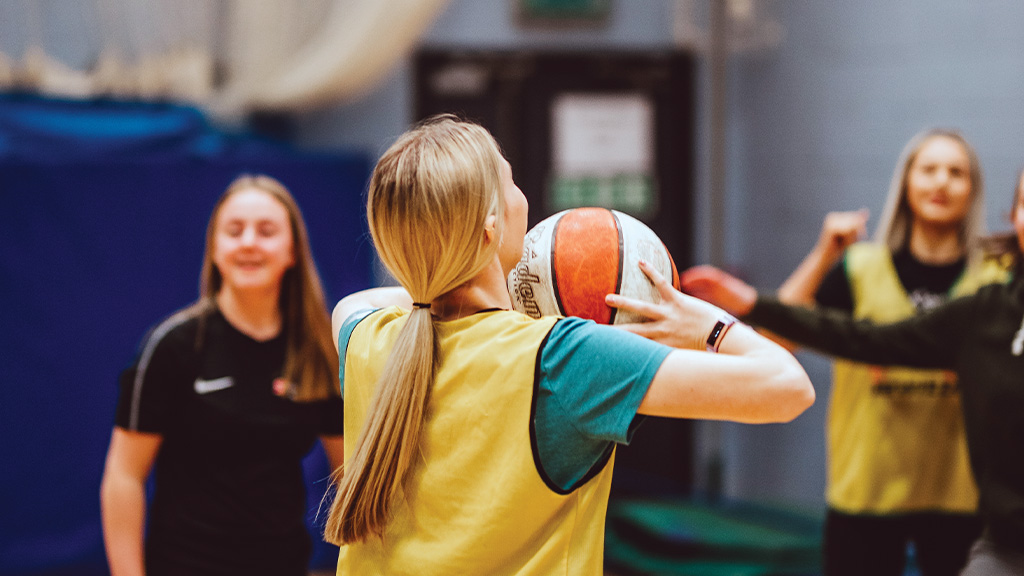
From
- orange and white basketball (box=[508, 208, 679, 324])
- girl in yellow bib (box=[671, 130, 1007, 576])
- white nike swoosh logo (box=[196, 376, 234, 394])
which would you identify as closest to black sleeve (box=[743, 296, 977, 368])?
girl in yellow bib (box=[671, 130, 1007, 576])

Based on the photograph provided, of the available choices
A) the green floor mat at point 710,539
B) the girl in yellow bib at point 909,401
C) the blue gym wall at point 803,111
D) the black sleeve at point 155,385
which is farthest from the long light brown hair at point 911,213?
the black sleeve at point 155,385

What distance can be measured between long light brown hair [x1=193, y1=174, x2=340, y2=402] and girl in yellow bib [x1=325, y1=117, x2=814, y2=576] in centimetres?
100

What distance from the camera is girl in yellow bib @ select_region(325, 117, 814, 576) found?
52.9 inches

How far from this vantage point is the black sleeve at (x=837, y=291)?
10.1 ft

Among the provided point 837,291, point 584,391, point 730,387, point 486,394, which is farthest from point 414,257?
point 837,291

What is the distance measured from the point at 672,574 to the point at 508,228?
3214 mm

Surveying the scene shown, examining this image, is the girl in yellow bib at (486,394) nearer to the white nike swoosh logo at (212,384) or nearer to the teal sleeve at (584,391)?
the teal sleeve at (584,391)

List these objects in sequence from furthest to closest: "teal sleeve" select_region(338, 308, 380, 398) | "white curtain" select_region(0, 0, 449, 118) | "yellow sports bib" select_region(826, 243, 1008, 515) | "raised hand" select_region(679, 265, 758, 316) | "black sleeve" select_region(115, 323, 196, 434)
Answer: "white curtain" select_region(0, 0, 449, 118) → "yellow sports bib" select_region(826, 243, 1008, 515) → "raised hand" select_region(679, 265, 758, 316) → "black sleeve" select_region(115, 323, 196, 434) → "teal sleeve" select_region(338, 308, 380, 398)

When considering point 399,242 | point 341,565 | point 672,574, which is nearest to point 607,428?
point 399,242

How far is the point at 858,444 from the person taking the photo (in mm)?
3008

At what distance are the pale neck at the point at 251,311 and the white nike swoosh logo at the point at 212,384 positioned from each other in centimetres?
16

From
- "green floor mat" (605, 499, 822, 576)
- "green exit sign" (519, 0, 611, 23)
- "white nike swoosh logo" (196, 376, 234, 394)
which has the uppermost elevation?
"green exit sign" (519, 0, 611, 23)

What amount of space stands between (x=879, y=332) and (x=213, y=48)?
12.3ft

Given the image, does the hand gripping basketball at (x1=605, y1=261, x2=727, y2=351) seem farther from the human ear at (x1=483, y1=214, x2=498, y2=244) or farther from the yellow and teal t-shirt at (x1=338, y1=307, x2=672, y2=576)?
the human ear at (x1=483, y1=214, x2=498, y2=244)
